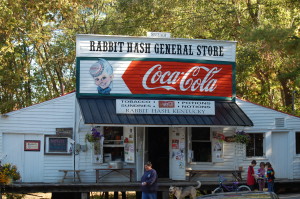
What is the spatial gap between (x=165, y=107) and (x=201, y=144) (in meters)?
2.30

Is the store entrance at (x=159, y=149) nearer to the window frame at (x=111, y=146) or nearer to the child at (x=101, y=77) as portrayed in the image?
the window frame at (x=111, y=146)

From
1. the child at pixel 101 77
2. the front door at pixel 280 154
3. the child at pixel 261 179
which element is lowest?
the child at pixel 261 179

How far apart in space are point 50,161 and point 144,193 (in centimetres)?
509

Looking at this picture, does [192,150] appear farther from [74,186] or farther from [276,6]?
[276,6]

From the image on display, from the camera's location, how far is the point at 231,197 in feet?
23.1

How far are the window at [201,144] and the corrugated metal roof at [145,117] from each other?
113 centimetres

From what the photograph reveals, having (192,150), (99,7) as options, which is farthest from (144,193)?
(99,7)

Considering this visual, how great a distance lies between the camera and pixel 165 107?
18125 millimetres

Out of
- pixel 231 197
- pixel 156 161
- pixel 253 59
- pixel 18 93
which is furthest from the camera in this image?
pixel 18 93

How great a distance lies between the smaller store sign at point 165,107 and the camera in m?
17.8

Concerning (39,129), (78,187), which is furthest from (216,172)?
(39,129)

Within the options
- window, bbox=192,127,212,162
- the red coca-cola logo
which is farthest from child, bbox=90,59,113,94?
window, bbox=192,127,212,162

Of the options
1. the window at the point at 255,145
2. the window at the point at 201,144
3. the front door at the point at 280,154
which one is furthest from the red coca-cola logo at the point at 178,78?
the front door at the point at 280,154

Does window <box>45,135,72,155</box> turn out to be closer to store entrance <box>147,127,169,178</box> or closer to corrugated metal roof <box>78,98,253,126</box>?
corrugated metal roof <box>78,98,253,126</box>
